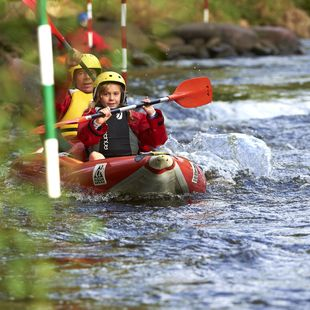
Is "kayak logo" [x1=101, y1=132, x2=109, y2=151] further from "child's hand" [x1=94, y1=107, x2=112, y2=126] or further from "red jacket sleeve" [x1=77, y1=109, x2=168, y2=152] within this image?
"child's hand" [x1=94, y1=107, x2=112, y2=126]

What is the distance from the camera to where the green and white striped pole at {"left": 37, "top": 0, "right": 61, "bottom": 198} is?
257cm

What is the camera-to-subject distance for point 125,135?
632cm

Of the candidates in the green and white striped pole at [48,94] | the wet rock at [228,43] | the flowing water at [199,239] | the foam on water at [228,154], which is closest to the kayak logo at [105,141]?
the flowing water at [199,239]

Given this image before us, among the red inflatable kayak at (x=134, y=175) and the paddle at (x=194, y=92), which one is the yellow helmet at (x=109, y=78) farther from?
the red inflatable kayak at (x=134, y=175)

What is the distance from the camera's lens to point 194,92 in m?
6.31

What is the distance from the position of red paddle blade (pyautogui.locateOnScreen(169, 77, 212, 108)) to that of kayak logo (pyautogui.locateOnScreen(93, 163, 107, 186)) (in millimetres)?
761

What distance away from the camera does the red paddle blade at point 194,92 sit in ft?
20.6

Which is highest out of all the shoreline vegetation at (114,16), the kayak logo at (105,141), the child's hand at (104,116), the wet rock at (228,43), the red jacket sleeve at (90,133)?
the wet rock at (228,43)

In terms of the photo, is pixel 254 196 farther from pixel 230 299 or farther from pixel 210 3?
pixel 210 3

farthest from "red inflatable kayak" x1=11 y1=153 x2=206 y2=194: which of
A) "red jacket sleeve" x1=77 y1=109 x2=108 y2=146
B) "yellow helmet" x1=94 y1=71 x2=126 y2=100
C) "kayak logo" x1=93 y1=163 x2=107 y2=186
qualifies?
"yellow helmet" x1=94 y1=71 x2=126 y2=100

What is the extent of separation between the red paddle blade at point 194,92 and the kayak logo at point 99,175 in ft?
2.50

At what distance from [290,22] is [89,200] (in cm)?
A: 2123

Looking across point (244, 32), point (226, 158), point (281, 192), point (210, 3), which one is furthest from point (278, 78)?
point (210, 3)

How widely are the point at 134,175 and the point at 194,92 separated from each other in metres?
0.84
